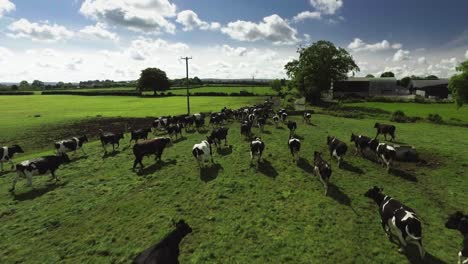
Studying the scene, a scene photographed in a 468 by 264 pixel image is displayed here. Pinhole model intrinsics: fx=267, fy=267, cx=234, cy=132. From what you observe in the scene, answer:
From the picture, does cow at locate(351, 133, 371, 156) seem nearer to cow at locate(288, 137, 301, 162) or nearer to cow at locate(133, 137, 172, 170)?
cow at locate(288, 137, 301, 162)

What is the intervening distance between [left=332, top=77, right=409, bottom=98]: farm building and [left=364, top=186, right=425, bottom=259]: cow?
245 ft

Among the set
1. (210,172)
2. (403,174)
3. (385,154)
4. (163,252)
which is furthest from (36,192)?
(403,174)

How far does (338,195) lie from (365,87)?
268 feet

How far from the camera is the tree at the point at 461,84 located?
34281 millimetres

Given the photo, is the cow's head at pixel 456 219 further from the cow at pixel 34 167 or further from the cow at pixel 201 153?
the cow at pixel 34 167

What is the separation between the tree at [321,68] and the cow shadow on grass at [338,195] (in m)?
48.0

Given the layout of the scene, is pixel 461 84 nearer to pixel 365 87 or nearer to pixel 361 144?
pixel 361 144

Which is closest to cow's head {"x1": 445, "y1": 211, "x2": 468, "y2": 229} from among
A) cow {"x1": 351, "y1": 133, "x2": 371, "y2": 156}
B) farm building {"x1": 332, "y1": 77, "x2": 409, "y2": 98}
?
cow {"x1": 351, "y1": 133, "x2": 371, "y2": 156}

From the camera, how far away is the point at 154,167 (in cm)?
1725

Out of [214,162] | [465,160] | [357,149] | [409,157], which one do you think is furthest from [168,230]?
[465,160]

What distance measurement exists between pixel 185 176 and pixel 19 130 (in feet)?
91.3

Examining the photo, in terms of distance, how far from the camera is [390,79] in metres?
88.4

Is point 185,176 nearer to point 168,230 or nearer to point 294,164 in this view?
point 168,230

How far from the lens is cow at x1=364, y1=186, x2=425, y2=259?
25.8ft
